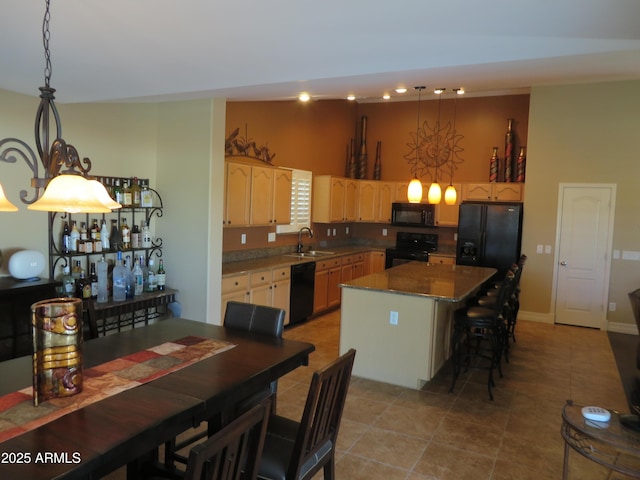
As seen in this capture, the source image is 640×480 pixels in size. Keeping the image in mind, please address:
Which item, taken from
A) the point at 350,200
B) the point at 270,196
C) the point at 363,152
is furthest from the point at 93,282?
the point at 363,152

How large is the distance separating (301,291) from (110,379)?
13.7 ft

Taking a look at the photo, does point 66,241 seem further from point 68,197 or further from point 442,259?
point 442,259

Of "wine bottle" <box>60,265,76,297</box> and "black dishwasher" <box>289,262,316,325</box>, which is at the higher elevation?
"wine bottle" <box>60,265,76,297</box>

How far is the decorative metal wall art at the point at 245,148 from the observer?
18.7ft

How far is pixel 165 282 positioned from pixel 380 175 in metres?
5.03

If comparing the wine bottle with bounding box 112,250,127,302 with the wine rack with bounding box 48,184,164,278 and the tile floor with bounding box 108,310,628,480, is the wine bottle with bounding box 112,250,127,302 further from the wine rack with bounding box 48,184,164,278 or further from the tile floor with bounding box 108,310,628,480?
the tile floor with bounding box 108,310,628,480

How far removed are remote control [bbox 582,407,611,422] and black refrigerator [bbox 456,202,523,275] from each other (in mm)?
4491

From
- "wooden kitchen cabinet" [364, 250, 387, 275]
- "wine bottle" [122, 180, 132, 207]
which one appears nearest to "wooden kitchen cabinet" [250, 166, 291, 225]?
"wine bottle" [122, 180, 132, 207]

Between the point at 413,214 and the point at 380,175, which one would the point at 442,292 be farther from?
the point at 380,175

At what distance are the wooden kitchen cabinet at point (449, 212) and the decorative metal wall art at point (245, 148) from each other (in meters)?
3.06

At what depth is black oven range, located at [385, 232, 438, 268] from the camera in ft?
26.4

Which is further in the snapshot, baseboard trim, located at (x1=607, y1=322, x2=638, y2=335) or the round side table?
baseboard trim, located at (x1=607, y1=322, x2=638, y2=335)

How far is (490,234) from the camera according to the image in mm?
7039

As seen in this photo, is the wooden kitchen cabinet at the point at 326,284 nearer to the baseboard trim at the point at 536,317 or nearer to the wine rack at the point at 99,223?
the wine rack at the point at 99,223
